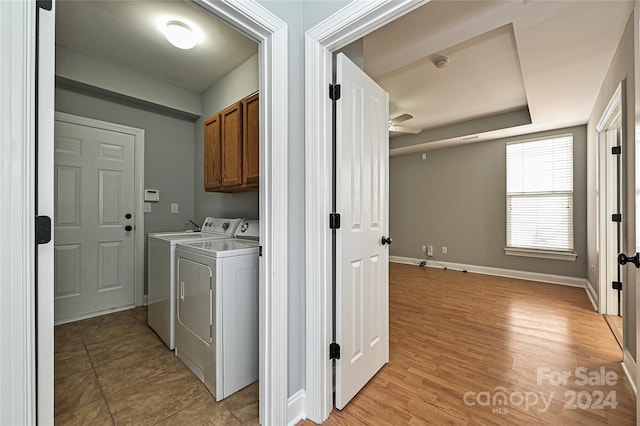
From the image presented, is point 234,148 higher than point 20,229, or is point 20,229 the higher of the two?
point 234,148

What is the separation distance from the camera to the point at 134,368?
1978 mm

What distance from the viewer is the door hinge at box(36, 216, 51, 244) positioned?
2.48ft

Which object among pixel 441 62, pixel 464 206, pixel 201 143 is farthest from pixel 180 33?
pixel 464 206

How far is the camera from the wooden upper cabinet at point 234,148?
2.29m

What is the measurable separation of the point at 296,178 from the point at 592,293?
14.1ft

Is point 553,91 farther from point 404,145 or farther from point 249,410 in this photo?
point 249,410

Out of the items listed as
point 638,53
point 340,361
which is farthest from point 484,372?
point 638,53

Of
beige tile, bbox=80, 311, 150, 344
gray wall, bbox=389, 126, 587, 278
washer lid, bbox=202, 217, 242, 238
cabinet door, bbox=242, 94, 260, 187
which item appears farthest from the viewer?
gray wall, bbox=389, 126, 587, 278

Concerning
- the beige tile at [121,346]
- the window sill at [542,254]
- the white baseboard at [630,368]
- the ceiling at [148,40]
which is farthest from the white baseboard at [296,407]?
the window sill at [542,254]

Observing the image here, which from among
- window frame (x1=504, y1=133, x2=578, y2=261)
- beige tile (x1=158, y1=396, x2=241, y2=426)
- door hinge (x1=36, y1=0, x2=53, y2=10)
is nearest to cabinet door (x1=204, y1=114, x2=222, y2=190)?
beige tile (x1=158, y1=396, x2=241, y2=426)

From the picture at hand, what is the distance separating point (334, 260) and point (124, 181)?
3038 millimetres

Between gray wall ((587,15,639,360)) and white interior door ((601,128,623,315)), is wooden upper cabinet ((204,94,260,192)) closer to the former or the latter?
gray wall ((587,15,639,360))

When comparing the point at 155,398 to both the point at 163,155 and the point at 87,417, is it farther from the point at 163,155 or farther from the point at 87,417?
the point at 163,155

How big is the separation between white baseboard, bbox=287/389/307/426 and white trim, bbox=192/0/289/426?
1.7 inches
